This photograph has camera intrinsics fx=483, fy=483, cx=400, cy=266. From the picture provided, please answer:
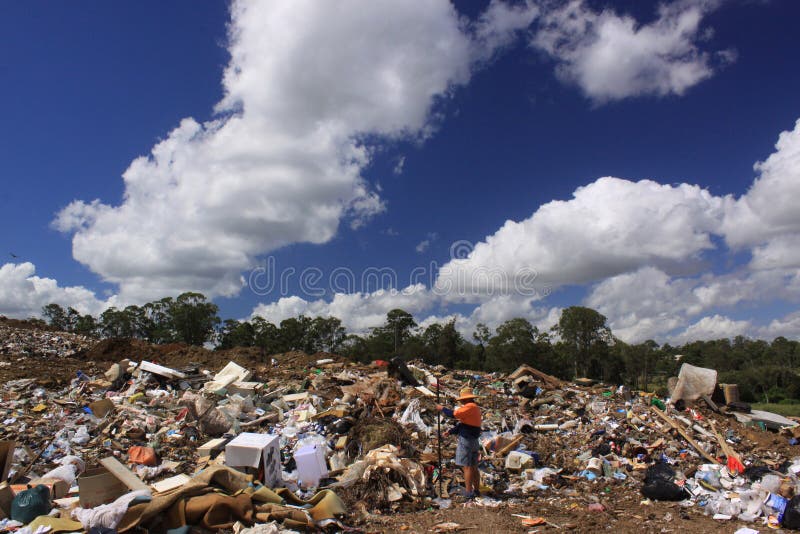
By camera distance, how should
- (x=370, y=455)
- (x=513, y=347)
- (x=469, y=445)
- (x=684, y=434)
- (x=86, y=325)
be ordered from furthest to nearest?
(x=86, y=325), (x=513, y=347), (x=684, y=434), (x=370, y=455), (x=469, y=445)

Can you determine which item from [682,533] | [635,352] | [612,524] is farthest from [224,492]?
[635,352]

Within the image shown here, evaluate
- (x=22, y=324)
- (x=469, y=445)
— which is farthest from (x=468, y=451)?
(x=22, y=324)

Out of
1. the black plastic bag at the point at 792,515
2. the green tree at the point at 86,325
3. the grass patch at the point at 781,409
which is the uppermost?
the green tree at the point at 86,325

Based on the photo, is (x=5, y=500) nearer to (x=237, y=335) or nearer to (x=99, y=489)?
(x=99, y=489)

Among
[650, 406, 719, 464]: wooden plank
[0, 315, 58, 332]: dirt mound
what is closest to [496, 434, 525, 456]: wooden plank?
[650, 406, 719, 464]: wooden plank

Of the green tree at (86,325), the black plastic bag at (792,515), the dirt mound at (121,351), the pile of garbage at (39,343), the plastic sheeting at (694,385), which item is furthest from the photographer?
the green tree at (86,325)

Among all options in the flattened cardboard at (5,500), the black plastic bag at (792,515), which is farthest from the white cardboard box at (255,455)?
the black plastic bag at (792,515)

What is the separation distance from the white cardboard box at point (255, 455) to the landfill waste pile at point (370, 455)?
0.07ft

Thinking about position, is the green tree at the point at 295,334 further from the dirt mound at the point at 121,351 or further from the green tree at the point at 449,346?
the dirt mound at the point at 121,351

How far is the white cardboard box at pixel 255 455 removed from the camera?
5633 mm

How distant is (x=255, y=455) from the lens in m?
5.63

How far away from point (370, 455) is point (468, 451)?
1.42m

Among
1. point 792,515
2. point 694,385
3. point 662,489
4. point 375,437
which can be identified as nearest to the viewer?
point 792,515

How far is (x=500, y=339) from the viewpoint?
3569cm
